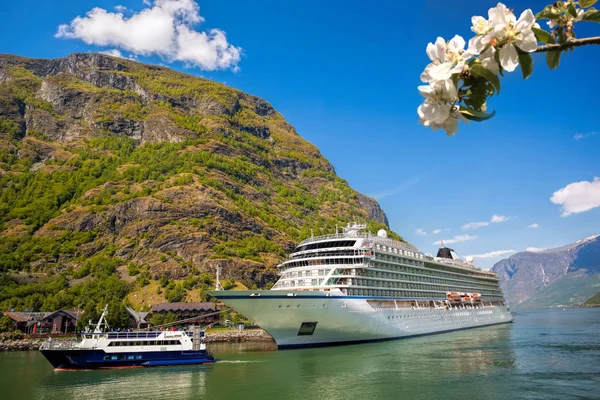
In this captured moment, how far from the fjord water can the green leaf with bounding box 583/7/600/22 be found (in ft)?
80.8

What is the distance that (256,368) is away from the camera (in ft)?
117

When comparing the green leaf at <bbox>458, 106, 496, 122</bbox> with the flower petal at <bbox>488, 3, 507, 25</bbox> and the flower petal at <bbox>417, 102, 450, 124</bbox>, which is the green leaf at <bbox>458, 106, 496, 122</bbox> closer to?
the flower petal at <bbox>417, 102, 450, 124</bbox>

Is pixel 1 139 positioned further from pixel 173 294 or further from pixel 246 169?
pixel 173 294

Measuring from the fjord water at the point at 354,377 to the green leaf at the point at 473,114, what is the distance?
24.6 meters

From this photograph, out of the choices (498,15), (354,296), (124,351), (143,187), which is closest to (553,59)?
(498,15)

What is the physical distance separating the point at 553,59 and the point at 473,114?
71cm

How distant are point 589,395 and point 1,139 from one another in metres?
197

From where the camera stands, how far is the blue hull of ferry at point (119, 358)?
130ft

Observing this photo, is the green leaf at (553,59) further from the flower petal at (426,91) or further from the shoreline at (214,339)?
the shoreline at (214,339)

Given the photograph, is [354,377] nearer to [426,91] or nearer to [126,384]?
[126,384]

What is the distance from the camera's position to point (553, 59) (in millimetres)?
2637

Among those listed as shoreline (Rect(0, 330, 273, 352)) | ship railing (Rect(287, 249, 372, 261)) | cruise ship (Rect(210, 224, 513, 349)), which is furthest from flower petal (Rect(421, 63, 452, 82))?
shoreline (Rect(0, 330, 273, 352))

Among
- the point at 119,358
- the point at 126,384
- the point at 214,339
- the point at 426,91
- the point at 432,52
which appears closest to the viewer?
the point at 426,91

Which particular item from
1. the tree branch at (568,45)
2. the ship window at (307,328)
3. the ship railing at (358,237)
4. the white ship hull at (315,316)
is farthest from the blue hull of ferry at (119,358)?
the tree branch at (568,45)
